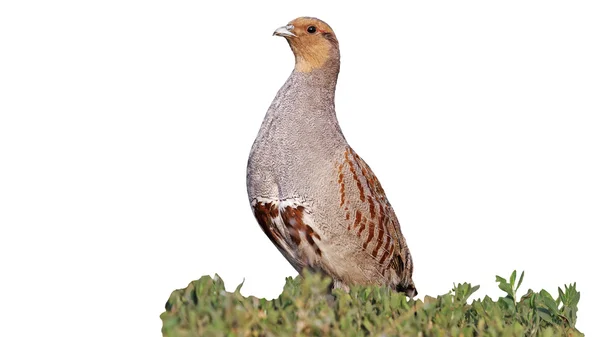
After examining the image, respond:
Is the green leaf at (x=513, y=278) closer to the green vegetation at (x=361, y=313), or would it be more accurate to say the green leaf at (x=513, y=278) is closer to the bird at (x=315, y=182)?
the green vegetation at (x=361, y=313)

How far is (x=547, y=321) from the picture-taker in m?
5.11

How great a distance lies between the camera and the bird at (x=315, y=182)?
5676 mm

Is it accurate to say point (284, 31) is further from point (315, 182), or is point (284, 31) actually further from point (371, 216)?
point (371, 216)

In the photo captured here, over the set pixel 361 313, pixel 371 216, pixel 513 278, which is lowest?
pixel 361 313

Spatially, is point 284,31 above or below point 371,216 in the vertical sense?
above

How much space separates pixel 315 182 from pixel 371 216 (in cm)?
52

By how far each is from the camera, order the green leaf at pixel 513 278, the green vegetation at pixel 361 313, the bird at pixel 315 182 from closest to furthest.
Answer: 1. the green vegetation at pixel 361 313
2. the green leaf at pixel 513 278
3. the bird at pixel 315 182

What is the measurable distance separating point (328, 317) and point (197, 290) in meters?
0.94

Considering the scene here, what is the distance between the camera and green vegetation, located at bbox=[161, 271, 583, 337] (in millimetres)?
4469

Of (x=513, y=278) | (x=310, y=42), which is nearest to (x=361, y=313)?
(x=513, y=278)

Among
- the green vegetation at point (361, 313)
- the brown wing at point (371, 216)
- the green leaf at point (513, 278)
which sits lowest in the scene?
the green vegetation at point (361, 313)

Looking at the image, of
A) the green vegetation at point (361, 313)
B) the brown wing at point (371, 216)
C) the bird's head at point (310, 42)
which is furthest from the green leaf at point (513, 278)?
the bird's head at point (310, 42)

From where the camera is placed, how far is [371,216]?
5.86 metres

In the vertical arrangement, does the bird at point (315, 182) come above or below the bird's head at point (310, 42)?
below
